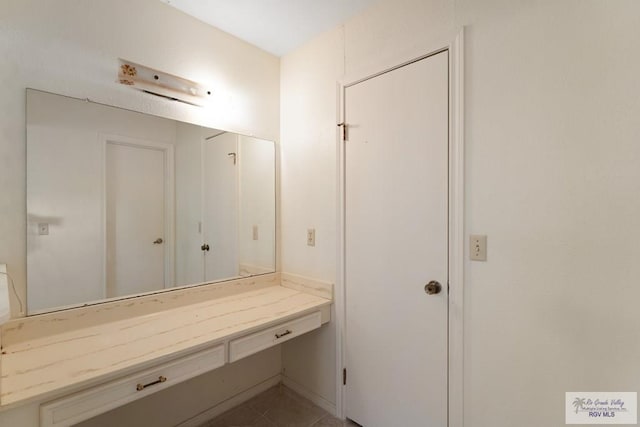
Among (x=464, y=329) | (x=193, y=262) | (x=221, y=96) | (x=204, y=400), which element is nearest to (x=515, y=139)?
(x=464, y=329)

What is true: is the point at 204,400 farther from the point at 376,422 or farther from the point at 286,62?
the point at 286,62

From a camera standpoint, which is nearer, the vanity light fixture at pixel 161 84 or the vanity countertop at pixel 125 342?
the vanity countertop at pixel 125 342

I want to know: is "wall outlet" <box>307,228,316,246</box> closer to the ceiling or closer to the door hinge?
the door hinge

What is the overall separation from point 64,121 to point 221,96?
878 mm

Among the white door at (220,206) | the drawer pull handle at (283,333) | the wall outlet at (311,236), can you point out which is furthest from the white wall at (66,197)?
the wall outlet at (311,236)

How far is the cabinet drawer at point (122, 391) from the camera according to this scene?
0.97m

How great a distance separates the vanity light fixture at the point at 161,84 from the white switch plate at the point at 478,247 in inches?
69.8

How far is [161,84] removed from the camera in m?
1.68

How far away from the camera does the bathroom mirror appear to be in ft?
4.38

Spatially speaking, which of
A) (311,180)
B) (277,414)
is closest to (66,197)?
(311,180)

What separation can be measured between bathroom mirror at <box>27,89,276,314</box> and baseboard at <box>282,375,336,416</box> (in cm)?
88

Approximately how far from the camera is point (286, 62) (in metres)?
2.24

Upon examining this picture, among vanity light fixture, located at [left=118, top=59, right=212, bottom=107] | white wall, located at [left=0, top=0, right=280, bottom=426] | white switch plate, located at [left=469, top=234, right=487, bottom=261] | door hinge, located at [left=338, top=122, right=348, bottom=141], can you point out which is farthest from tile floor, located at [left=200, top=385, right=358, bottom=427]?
vanity light fixture, located at [left=118, top=59, right=212, bottom=107]

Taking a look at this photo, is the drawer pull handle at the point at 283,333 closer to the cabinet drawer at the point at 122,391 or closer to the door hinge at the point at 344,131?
the cabinet drawer at the point at 122,391
